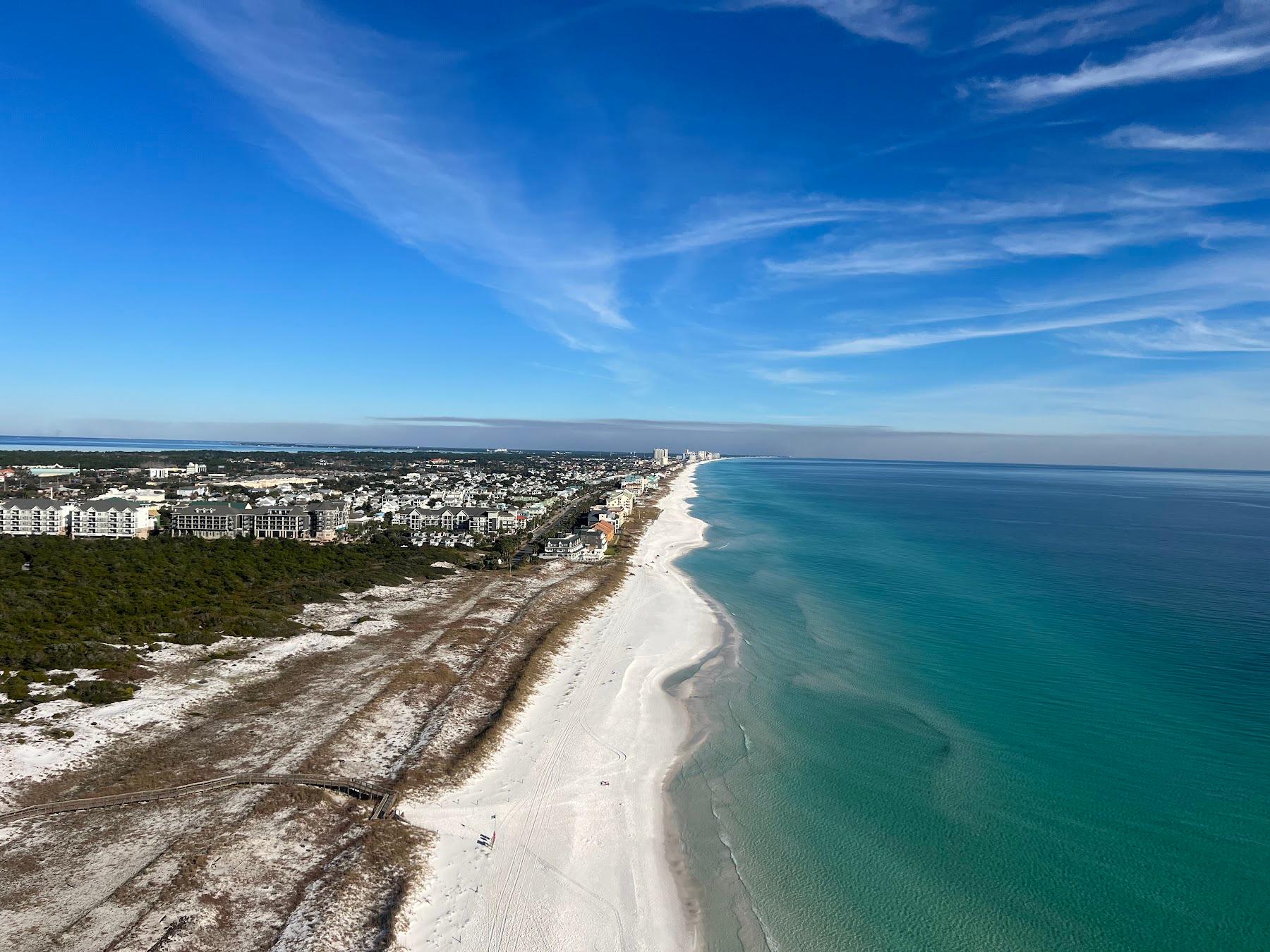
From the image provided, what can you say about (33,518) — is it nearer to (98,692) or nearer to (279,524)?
(279,524)

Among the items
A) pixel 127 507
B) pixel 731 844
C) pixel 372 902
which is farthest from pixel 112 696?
pixel 127 507

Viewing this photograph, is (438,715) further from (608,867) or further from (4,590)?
(4,590)

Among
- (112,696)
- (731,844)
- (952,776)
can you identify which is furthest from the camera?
(112,696)

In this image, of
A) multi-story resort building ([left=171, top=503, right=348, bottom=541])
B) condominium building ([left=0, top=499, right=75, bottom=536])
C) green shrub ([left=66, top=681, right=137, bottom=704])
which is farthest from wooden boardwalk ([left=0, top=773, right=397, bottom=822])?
condominium building ([left=0, top=499, right=75, bottom=536])

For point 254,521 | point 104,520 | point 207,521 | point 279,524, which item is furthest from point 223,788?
point 104,520

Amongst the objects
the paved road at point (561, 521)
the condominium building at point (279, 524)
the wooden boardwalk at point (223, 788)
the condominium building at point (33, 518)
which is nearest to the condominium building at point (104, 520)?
the condominium building at point (33, 518)

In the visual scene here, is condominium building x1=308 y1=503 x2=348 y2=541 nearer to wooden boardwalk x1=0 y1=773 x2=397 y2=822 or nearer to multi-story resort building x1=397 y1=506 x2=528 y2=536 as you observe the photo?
multi-story resort building x1=397 y1=506 x2=528 y2=536

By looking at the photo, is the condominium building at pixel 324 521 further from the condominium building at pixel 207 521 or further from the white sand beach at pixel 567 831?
the white sand beach at pixel 567 831
